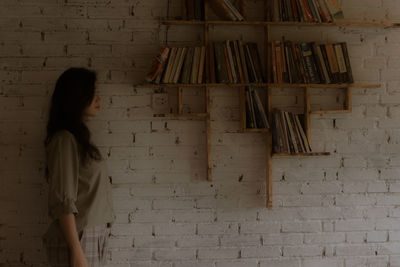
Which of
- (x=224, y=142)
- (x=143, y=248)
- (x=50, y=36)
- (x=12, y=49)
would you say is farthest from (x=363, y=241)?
(x=12, y=49)

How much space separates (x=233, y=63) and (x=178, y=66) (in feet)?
1.11

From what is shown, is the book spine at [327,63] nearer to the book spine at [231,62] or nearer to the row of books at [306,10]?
the row of books at [306,10]

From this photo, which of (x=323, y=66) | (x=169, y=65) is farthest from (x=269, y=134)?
(x=169, y=65)

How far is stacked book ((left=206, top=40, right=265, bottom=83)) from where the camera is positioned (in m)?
2.19

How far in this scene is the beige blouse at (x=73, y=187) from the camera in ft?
5.32

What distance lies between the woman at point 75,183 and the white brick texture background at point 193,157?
1.40 ft

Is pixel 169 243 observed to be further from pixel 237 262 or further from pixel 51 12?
pixel 51 12

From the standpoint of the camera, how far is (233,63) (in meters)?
2.20

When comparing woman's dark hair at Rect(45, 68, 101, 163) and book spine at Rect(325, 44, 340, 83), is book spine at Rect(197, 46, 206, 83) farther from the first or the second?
book spine at Rect(325, 44, 340, 83)

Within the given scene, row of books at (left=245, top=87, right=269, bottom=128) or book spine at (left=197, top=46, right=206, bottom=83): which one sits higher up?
book spine at (left=197, top=46, right=206, bottom=83)

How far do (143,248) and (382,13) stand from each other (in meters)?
2.22

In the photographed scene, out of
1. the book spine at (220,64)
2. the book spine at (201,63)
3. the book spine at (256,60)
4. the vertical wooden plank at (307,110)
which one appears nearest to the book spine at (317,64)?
the vertical wooden plank at (307,110)

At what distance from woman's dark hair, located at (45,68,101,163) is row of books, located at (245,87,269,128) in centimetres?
95

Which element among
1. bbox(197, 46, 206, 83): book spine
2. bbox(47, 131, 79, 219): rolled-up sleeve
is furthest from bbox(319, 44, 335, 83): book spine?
bbox(47, 131, 79, 219): rolled-up sleeve
